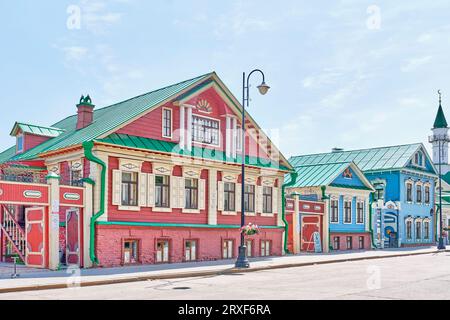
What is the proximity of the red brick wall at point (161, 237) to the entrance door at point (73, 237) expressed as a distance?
3.48ft

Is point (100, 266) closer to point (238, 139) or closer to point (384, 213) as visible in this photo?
point (238, 139)

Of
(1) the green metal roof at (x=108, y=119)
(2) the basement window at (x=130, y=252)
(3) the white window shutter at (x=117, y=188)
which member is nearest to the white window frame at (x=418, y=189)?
(1) the green metal roof at (x=108, y=119)

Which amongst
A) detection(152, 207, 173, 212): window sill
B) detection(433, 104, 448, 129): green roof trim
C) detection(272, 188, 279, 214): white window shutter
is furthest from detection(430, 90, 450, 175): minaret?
detection(152, 207, 173, 212): window sill

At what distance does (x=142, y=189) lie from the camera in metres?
25.6

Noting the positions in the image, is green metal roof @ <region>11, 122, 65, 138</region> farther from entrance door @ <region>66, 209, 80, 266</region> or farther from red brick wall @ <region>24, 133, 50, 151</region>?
entrance door @ <region>66, 209, 80, 266</region>

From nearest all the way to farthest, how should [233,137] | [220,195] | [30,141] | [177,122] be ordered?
[177,122] → [220,195] → [30,141] → [233,137]

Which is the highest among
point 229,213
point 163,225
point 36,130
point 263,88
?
point 263,88

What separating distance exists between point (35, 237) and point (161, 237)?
18.6 feet

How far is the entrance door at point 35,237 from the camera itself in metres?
22.7

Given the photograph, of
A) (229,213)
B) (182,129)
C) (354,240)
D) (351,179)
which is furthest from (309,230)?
(182,129)

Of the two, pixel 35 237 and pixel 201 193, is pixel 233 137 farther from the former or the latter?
pixel 35 237

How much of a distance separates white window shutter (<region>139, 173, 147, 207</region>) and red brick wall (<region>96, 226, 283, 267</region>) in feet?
3.76
